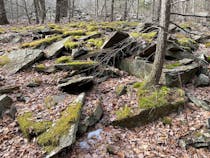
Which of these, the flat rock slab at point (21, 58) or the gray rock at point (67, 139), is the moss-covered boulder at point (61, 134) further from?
the flat rock slab at point (21, 58)

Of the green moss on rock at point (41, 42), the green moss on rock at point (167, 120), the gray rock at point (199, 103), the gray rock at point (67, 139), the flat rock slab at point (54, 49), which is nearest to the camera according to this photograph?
the gray rock at point (67, 139)

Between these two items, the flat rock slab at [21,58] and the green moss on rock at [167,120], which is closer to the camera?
the green moss on rock at [167,120]

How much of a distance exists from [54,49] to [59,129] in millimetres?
4854

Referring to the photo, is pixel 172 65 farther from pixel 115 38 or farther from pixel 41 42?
pixel 41 42

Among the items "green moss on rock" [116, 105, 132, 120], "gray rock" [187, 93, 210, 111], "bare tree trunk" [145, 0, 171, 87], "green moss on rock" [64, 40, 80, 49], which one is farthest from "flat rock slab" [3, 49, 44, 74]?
"gray rock" [187, 93, 210, 111]

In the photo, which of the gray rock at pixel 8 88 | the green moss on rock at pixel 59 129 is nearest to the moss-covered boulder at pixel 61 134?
the green moss on rock at pixel 59 129

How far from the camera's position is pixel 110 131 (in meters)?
5.63

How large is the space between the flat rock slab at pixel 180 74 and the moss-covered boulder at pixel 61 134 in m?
2.75

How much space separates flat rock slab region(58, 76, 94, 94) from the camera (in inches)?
265

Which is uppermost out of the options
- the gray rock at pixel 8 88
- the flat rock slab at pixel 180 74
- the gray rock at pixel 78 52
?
the gray rock at pixel 78 52

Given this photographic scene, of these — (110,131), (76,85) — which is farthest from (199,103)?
(76,85)

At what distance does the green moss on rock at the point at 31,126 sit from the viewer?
5188mm

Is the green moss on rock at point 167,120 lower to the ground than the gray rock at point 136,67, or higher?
lower

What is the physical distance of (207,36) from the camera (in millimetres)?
11836
